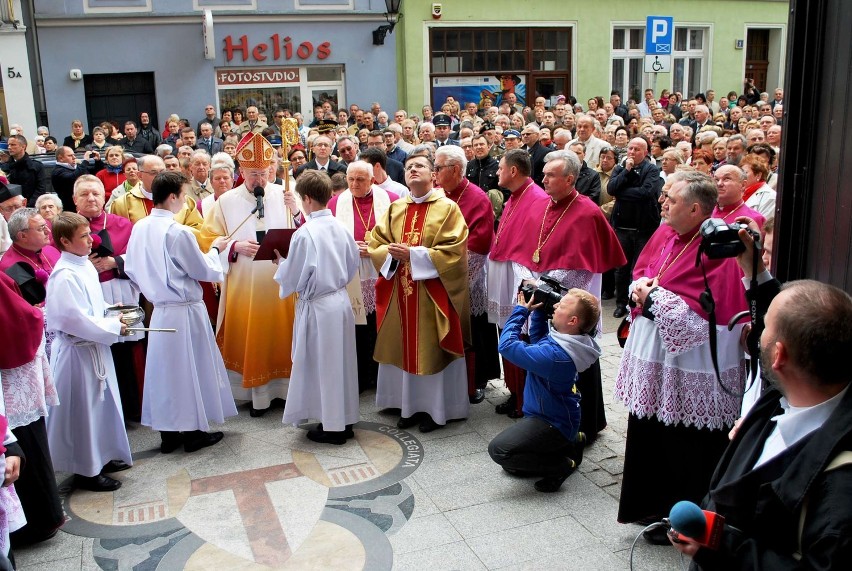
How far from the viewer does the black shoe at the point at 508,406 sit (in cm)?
597

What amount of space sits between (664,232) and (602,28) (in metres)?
19.2

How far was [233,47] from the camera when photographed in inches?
728

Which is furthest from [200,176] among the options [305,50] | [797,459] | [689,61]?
[689,61]

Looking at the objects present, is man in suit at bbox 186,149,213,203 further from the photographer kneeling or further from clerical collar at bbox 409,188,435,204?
the photographer kneeling

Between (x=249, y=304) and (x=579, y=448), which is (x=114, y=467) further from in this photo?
(x=579, y=448)

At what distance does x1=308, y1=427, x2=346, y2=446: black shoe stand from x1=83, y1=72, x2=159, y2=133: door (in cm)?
1482

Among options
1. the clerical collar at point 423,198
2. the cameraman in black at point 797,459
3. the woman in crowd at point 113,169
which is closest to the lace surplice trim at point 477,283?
the clerical collar at point 423,198

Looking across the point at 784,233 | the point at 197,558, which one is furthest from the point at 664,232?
the point at 197,558

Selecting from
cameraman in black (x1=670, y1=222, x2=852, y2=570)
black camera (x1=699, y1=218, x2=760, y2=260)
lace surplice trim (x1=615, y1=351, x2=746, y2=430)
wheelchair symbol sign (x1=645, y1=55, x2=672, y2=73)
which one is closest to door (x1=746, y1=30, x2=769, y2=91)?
wheelchair symbol sign (x1=645, y1=55, x2=672, y2=73)

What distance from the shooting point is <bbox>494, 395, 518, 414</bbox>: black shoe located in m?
5.97

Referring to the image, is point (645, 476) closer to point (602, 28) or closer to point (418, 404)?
point (418, 404)

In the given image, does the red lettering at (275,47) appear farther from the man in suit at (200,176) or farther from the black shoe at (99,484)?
the black shoe at (99,484)

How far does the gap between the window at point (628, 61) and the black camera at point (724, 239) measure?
66.6 feet

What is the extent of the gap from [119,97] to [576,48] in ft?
39.0
